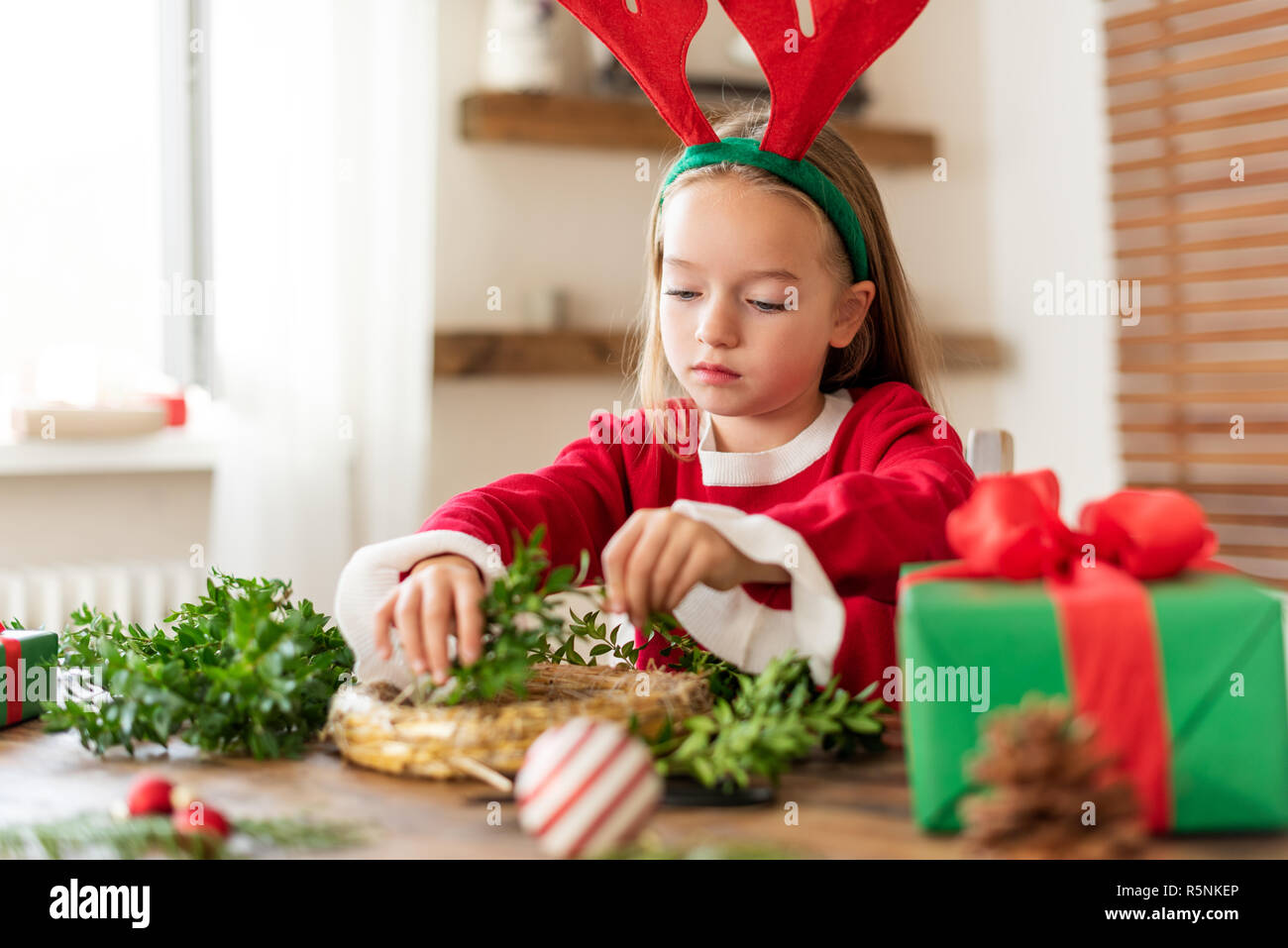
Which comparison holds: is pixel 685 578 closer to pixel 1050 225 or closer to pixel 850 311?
pixel 850 311

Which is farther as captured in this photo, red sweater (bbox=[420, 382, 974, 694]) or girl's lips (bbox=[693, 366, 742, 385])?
girl's lips (bbox=[693, 366, 742, 385])

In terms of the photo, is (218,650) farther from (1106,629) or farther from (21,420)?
(21,420)

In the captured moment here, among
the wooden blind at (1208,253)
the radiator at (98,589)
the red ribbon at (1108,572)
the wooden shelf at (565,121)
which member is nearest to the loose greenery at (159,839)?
the red ribbon at (1108,572)

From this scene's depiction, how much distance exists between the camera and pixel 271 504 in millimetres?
2588

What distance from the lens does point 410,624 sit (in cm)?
79

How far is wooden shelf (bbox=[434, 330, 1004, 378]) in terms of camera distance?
9.23ft

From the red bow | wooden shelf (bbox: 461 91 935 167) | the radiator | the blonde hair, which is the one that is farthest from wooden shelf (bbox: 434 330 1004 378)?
the red bow

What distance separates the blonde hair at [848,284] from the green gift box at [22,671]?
2.01 ft

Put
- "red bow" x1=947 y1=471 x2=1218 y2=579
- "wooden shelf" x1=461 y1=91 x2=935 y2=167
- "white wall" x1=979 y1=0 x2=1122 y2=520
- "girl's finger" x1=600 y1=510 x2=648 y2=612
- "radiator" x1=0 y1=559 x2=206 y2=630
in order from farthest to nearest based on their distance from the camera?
"white wall" x1=979 y1=0 x2=1122 y2=520, "wooden shelf" x1=461 y1=91 x2=935 y2=167, "radiator" x1=0 y1=559 x2=206 y2=630, "girl's finger" x1=600 y1=510 x2=648 y2=612, "red bow" x1=947 y1=471 x2=1218 y2=579

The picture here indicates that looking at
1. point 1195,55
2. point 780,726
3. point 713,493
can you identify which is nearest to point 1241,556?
point 1195,55

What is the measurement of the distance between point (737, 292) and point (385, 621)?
42 centimetres

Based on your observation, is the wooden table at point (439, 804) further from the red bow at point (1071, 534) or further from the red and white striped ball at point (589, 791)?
the red bow at point (1071, 534)

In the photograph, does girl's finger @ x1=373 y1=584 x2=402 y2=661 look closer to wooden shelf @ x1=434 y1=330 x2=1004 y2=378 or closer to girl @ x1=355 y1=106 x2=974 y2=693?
girl @ x1=355 y1=106 x2=974 y2=693

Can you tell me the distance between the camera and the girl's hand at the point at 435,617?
77 cm
